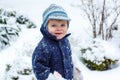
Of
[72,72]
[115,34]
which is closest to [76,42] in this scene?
[115,34]

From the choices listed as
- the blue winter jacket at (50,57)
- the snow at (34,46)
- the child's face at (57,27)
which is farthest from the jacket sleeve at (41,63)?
the snow at (34,46)

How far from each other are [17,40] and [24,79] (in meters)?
1.71

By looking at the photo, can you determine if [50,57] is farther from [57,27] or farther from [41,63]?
[57,27]

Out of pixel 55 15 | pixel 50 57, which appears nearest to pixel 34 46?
pixel 50 57

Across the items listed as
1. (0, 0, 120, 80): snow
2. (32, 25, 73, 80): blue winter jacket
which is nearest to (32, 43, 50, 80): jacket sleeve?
(32, 25, 73, 80): blue winter jacket

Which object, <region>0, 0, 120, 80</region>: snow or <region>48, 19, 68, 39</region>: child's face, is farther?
<region>0, 0, 120, 80</region>: snow

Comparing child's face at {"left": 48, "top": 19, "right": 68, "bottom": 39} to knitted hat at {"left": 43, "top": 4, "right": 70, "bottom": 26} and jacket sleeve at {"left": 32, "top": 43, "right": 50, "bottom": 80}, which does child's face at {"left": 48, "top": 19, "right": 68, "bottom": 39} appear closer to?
knitted hat at {"left": 43, "top": 4, "right": 70, "bottom": 26}

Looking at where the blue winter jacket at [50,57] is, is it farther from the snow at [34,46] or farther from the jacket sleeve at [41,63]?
the snow at [34,46]

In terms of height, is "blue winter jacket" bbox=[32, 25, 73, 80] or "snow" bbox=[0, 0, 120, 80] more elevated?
"blue winter jacket" bbox=[32, 25, 73, 80]

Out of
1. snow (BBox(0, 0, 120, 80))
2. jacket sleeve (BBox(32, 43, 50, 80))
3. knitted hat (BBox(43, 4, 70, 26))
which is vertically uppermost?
knitted hat (BBox(43, 4, 70, 26))

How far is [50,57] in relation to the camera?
10.1 feet

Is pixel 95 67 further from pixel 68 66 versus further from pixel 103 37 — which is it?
pixel 68 66

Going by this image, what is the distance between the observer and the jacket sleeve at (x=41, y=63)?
3020 millimetres

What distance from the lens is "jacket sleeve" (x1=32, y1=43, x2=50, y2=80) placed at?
3.02m
